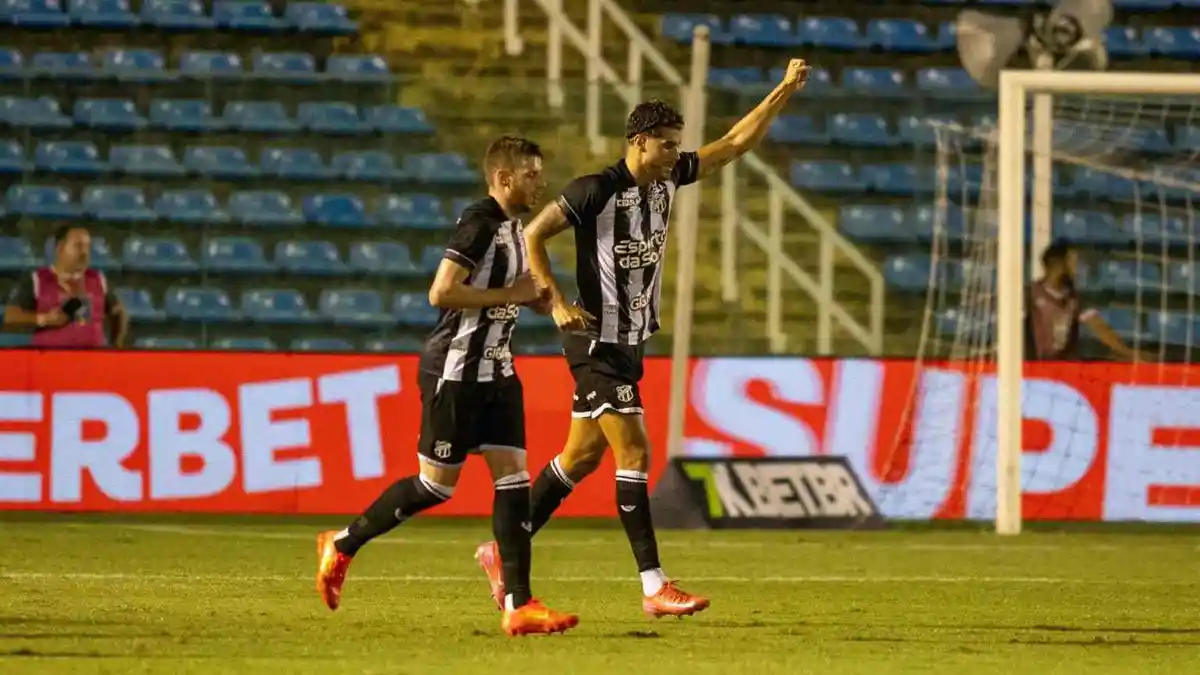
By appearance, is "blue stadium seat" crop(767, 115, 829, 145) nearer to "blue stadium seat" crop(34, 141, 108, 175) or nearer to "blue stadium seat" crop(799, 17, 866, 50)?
"blue stadium seat" crop(799, 17, 866, 50)

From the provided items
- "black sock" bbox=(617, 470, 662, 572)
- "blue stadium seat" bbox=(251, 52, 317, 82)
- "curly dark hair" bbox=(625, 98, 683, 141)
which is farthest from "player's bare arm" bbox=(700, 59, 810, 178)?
"blue stadium seat" bbox=(251, 52, 317, 82)

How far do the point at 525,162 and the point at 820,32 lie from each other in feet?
Result: 36.8

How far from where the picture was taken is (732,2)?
63.0ft

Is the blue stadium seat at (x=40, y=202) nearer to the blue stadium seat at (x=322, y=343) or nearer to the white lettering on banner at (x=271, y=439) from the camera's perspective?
the blue stadium seat at (x=322, y=343)

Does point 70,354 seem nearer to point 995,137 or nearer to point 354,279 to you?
point 354,279

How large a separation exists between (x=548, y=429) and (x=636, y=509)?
5715 mm

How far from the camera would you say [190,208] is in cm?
1522

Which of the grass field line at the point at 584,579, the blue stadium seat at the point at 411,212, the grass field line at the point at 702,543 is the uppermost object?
the blue stadium seat at the point at 411,212

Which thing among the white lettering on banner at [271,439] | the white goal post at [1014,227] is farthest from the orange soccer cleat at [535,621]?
the white lettering on banner at [271,439]

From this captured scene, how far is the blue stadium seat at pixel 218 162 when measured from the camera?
50.5 ft

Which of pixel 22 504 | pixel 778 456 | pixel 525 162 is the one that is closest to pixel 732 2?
pixel 778 456

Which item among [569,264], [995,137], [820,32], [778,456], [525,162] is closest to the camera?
[525,162]

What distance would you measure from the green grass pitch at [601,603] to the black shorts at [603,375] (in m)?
0.81

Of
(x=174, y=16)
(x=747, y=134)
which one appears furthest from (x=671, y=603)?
(x=174, y=16)
